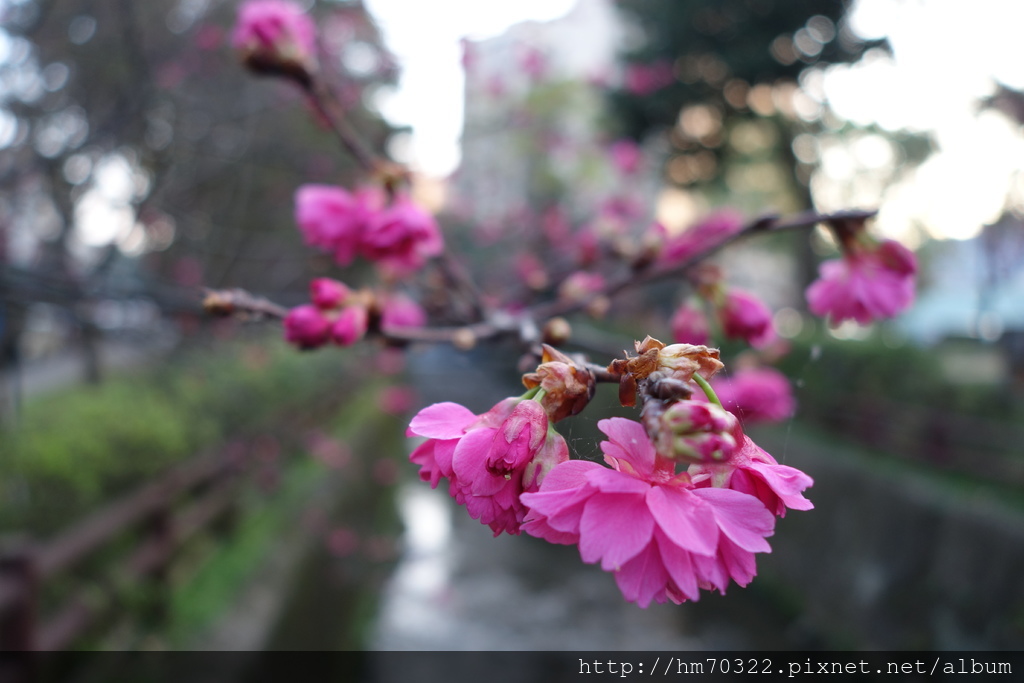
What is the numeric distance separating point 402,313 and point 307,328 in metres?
0.59

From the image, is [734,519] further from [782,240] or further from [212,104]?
[782,240]

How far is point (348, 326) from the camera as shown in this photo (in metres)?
0.81

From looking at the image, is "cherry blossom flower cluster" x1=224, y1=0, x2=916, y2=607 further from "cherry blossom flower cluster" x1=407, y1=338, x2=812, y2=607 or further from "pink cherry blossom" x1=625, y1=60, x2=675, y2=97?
"pink cherry blossom" x1=625, y1=60, x2=675, y2=97

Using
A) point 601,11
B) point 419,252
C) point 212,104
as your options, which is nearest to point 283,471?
point 212,104

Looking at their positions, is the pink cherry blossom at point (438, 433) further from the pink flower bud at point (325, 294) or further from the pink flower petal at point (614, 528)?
the pink flower bud at point (325, 294)

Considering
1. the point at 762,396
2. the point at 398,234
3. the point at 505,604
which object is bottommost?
the point at 505,604

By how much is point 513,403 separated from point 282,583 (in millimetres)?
3848

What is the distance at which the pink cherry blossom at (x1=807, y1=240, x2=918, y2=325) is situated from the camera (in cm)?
85

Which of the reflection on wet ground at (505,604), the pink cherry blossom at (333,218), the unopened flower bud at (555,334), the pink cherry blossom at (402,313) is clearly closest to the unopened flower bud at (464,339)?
the unopened flower bud at (555,334)

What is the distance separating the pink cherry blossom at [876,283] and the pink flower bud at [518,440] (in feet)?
1.99

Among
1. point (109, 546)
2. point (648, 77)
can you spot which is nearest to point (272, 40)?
point (109, 546)

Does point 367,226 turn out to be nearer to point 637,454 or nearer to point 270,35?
point 270,35

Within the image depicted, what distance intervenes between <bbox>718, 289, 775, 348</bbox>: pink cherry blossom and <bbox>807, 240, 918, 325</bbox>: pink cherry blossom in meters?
0.15

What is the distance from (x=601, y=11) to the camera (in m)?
6.89
